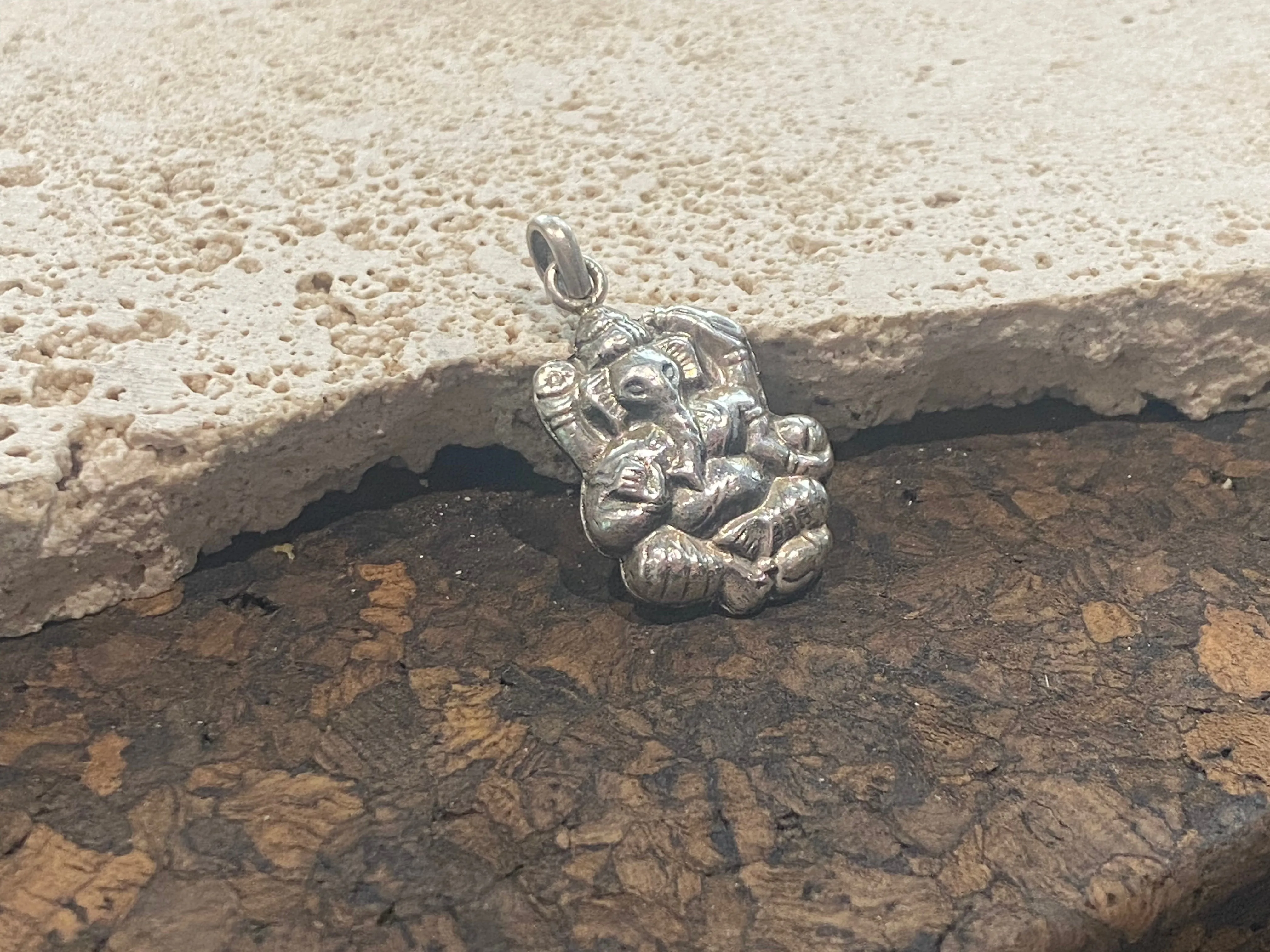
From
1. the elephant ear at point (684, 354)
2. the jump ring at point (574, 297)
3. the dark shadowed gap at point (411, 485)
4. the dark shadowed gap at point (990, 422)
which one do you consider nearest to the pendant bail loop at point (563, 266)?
the jump ring at point (574, 297)

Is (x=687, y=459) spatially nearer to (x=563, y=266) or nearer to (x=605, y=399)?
(x=605, y=399)

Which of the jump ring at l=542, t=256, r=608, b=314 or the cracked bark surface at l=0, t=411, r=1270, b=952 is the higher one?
the jump ring at l=542, t=256, r=608, b=314

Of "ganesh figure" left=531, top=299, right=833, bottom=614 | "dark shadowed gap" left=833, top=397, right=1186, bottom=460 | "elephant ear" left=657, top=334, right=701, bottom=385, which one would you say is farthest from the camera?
"dark shadowed gap" left=833, top=397, right=1186, bottom=460

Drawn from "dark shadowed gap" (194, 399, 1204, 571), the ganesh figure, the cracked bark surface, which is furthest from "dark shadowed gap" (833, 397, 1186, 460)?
the ganesh figure

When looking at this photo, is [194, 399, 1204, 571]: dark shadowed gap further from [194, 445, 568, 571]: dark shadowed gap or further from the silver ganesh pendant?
the silver ganesh pendant

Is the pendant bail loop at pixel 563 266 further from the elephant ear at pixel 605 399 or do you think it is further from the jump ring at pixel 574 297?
the elephant ear at pixel 605 399

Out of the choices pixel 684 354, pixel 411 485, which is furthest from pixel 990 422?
pixel 411 485

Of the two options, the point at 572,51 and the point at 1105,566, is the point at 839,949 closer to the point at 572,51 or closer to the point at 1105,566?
the point at 1105,566
